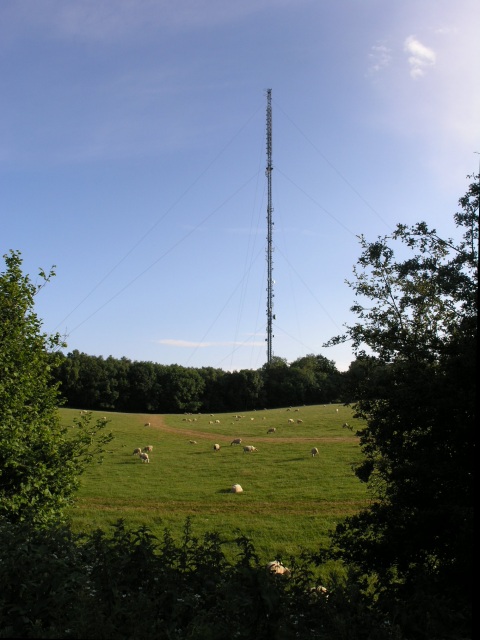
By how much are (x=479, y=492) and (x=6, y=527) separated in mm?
9074

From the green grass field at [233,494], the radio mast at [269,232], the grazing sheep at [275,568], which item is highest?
the radio mast at [269,232]

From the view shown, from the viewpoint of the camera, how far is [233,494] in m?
26.1

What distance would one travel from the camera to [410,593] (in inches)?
311

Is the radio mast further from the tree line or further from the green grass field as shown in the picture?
the tree line

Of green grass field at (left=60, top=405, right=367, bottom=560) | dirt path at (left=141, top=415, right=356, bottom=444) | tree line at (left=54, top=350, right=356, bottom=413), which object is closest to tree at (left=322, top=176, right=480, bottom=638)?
green grass field at (left=60, top=405, right=367, bottom=560)

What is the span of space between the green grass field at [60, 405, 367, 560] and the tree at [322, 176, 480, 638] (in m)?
4.95

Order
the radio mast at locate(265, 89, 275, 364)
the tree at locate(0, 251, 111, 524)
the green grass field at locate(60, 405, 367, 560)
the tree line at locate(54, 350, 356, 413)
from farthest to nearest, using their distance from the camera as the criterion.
Answer: 1. the tree line at locate(54, 350, 356, 413)
2. the radio mast at locate(265, 89, 275, 364)
3. the green grass field at locate(60, 405, 367, 560)
4. the tree at locate(0, 251, 111, 524)

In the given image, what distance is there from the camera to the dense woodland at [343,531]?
627 centimetres

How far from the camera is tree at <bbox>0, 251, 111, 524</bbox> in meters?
12.2

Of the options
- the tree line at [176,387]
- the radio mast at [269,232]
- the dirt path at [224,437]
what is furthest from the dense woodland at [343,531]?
the tree line at [176,387]

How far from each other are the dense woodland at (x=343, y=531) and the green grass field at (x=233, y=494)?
2.90 metres

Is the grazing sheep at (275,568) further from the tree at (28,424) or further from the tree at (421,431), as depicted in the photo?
the tree at (28,424)

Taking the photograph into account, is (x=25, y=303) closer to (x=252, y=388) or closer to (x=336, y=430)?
(x=336, y=430)

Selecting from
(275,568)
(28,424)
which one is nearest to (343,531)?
(275,568)
